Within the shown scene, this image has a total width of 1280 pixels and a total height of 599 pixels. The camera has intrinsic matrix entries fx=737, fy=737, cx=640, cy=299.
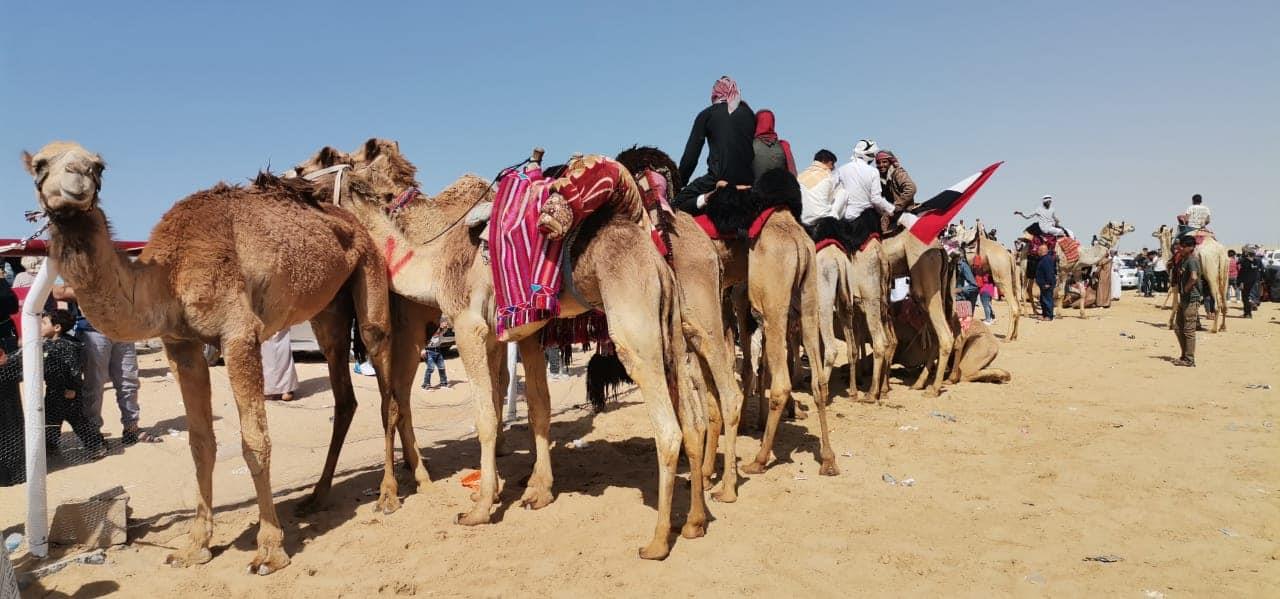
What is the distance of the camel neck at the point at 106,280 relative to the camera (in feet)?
12.8

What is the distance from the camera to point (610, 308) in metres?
5.00

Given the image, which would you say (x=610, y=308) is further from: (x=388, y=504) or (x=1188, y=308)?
(x=1188, y=308)

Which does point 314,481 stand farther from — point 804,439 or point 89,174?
point 804,439

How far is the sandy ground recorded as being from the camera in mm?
4500

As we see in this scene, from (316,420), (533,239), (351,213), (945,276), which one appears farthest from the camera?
(945,276)

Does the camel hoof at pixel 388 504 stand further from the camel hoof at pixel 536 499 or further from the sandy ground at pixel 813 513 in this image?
the camel hoof at pixel 536 499

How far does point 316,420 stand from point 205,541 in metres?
5.65

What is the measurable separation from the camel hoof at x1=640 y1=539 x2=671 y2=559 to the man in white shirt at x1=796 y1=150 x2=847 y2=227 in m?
5.41

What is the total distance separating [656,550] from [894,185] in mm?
7762

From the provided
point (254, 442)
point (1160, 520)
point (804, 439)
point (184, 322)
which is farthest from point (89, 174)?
point (1160, 520)

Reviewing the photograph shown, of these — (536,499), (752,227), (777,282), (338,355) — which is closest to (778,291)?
(777,282)

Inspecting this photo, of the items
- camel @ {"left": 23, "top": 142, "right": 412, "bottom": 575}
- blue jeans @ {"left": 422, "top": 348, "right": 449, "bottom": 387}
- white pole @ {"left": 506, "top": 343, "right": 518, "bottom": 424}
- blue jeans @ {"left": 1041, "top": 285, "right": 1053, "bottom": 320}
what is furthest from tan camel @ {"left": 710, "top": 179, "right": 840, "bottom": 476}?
blue jeans @ {"left": 1041, "top": 285, "right": 1053, "bottom": 320}

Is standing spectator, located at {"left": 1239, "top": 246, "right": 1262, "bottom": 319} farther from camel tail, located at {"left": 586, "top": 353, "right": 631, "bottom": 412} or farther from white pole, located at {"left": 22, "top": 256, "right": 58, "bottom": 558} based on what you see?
white pole, located at {"left": 22, "top": 256, "right": 58, "bottom": 558}

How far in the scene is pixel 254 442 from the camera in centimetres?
468
